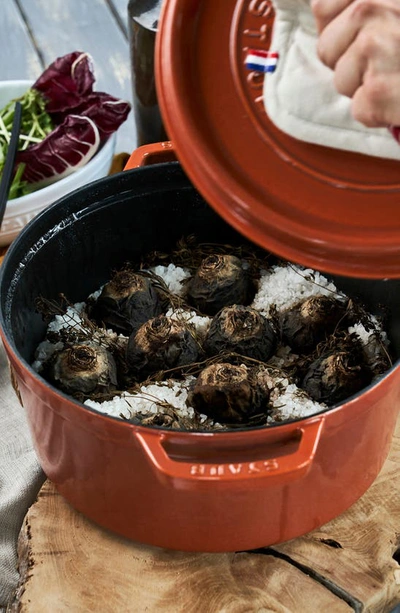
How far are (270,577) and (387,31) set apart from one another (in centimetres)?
61

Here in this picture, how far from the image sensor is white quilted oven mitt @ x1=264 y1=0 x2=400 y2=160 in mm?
645

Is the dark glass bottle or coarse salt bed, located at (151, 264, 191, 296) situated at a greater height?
the dark glass bottle

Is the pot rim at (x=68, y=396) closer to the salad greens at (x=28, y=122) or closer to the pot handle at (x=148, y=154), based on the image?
the pot handle at (x=148, y=154)

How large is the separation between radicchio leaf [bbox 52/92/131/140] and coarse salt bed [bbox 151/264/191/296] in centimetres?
53

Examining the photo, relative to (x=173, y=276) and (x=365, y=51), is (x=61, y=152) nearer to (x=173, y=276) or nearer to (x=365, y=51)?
(x=173, y=276)

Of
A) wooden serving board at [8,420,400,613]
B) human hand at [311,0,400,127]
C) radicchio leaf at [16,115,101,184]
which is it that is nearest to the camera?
human hand at [311,0,400,127]

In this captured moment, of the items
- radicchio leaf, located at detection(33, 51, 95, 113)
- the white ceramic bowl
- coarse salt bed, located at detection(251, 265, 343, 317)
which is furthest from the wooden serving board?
radicchio leaf, located at detection(33, 51, 95, 113)

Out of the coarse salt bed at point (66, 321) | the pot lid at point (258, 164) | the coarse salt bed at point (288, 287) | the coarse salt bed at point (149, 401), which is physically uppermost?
the pot lid at point (258, 164)

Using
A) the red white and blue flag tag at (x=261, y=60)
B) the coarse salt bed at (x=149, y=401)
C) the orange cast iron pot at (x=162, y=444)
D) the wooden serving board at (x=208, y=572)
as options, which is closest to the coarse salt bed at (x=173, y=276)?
the orange cast iron pot at (x=162, y=444)

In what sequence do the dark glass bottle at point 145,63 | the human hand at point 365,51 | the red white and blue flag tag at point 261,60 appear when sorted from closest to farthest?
the human hand at point 365,51 < the red white and blue flag tag at point 261,60 < the dark glass bottle at point 145,63

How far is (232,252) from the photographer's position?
1.15 m

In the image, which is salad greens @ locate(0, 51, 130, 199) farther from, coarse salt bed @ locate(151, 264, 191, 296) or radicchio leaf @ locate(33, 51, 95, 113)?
coarse salt bed @ locate(151, 264, 191, 296)

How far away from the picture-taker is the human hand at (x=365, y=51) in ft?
1.83

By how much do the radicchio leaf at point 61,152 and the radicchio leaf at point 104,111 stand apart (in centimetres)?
3
